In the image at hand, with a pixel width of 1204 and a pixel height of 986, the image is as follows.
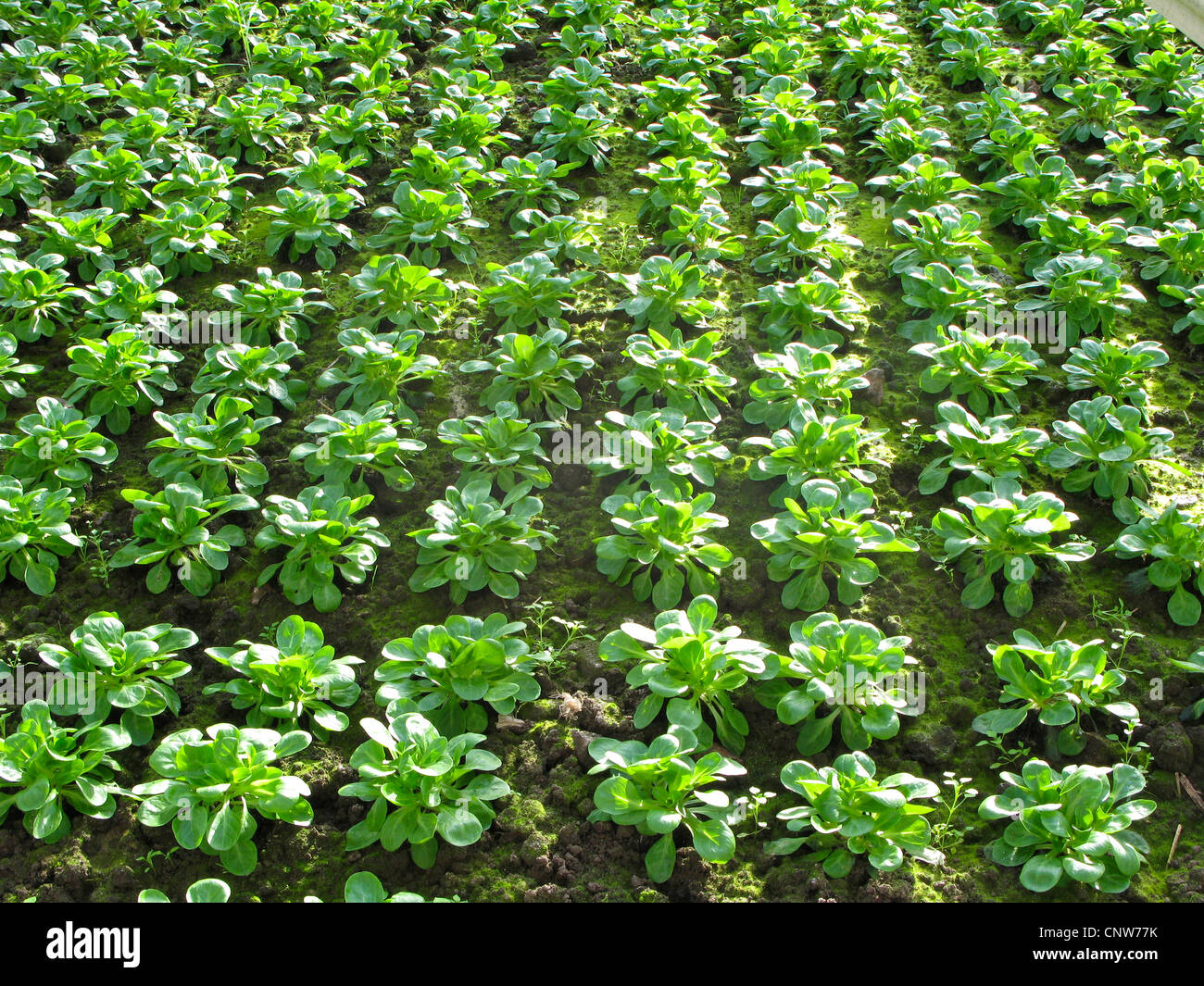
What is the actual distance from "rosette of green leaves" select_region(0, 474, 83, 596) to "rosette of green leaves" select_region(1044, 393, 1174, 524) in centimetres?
363

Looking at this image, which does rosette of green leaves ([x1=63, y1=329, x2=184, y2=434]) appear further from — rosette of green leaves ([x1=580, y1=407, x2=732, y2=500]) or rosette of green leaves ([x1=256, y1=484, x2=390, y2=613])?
rosette of green leaves ([x1=580, y1=407, x2=732, y2=500])

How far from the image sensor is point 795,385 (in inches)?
169

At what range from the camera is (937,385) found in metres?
4.45

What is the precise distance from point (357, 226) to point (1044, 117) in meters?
4.08

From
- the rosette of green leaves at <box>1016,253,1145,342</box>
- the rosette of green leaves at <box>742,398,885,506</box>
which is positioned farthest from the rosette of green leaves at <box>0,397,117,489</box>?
the rosette of green leaves at <box>1016,253,1145,342</box>

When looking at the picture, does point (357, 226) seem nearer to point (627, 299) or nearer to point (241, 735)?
point (627, 299)

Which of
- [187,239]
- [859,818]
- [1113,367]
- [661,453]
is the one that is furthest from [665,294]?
[859,818]

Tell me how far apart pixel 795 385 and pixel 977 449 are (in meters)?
0.73

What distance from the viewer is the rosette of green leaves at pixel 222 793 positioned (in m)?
2.94

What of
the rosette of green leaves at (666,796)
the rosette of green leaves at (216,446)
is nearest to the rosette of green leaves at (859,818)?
the rosette of green leaves at (666,796)

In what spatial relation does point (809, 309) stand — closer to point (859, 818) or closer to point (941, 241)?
point (941, 241)

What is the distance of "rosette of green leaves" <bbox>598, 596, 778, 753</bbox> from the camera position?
3186 mm

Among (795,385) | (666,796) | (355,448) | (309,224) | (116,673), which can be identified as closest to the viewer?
(666,796)

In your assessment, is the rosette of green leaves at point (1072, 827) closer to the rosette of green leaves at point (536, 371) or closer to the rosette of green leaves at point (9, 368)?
the rosette of green leaves at point (536, 371)
